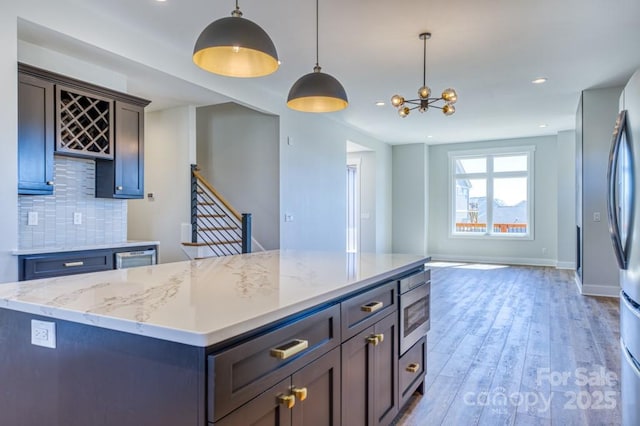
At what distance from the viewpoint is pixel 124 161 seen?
4.19 m

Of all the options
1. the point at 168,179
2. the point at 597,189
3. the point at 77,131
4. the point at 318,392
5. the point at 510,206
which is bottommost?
the point at 318,392

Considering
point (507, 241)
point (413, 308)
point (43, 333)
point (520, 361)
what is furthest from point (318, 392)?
point (507, 241)

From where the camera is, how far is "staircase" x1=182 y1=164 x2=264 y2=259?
5680 mm

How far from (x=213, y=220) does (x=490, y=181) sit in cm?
680

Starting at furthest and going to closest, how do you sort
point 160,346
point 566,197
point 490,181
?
1. point 490,181
2. point 566,197
3. point 160,346

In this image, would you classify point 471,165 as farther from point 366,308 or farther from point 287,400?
point 287,400

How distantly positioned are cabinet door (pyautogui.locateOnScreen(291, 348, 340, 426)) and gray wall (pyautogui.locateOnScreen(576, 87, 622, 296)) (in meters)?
5.63

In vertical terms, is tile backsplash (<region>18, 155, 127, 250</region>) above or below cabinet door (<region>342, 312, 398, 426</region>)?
above

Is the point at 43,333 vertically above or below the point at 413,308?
above

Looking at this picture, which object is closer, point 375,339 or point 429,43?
point 375,339

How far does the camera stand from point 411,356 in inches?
94.3

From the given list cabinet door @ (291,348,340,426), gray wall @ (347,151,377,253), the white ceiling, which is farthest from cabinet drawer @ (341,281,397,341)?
gray wall @ (347,151,377,253)

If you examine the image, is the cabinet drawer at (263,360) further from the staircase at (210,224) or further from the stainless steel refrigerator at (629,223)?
the staircase at (210,224)

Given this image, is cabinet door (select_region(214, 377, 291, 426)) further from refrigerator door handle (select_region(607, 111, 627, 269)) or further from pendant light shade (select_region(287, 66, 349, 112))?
pendant light shade (select_region(287, 66, 349, 112))
